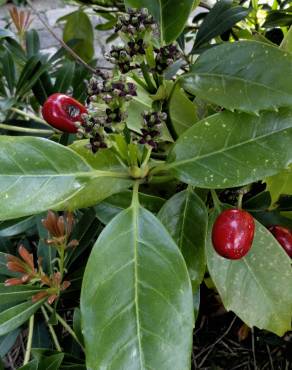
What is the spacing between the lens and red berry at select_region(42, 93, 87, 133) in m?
0.56

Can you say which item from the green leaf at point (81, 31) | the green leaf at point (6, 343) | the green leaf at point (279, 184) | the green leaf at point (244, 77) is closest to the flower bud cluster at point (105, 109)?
the green leaf at point (244, 77)

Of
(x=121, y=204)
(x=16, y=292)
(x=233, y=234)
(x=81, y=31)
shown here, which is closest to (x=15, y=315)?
(x=16, y=292)

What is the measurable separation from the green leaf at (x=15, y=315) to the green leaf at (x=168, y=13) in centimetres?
34

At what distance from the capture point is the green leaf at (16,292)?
0.60m

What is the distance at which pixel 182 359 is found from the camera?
17.6 inches

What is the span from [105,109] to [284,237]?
265 mm

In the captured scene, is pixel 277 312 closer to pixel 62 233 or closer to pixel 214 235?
pixel 214 235

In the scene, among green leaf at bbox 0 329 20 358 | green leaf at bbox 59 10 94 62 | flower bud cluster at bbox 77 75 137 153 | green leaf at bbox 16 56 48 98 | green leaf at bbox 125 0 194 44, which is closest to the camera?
flower bud cluster at bbox 77 75 137 153

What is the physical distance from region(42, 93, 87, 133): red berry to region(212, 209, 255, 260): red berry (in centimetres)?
19

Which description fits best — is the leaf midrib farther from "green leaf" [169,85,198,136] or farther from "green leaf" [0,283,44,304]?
"green leaf" [0,283,44,304]

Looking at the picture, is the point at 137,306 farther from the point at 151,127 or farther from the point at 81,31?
the point at 81,31

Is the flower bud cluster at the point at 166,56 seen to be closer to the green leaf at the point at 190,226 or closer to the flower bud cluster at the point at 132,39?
the flower bud cluster at the point at 132,39

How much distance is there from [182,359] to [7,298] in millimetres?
245

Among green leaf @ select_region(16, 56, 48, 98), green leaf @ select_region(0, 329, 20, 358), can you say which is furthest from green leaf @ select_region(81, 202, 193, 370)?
green leaf @ select_region(16, 56, 48, 98)
